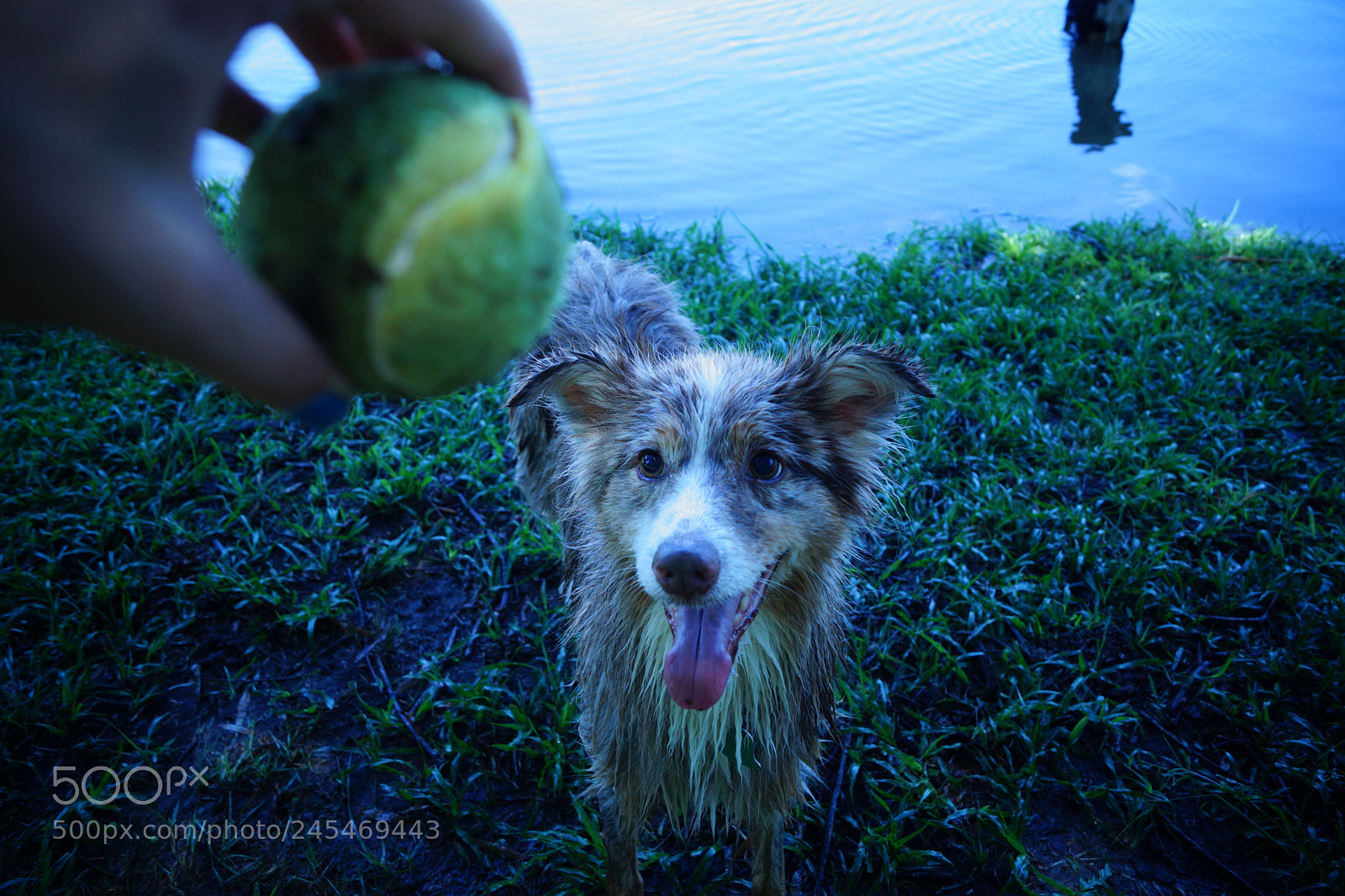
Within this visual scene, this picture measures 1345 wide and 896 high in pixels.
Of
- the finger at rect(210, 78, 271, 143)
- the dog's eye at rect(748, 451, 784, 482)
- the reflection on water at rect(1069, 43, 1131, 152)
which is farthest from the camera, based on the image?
the reflection on water at rect(1069, 43, 1131, 152)

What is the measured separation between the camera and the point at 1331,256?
5.49m

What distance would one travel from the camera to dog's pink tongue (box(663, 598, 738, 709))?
197 cm

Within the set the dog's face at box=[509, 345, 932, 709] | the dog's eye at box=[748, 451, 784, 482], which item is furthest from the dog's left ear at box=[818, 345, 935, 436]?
the dog's eye at box=[748, 451, 784, 482]

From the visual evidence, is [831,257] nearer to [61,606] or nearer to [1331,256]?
A: [1331,256]

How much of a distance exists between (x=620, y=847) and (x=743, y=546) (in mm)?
1187

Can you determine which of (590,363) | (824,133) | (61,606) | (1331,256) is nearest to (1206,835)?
(590,363)

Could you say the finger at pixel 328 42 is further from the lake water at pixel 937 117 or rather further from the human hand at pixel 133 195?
the lake water at pixel 937 117

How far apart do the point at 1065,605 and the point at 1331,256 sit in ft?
15.0

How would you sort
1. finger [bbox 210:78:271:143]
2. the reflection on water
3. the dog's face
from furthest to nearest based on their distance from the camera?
the reflection on water < the dog's face < finger [bbox 210:78:271:143]

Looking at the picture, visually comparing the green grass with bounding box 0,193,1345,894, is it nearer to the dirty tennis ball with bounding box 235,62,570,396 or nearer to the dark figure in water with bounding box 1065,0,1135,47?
the dirty tennis ball with bounding box 235,62,570,396

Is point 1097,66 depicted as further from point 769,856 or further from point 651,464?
point 769,856

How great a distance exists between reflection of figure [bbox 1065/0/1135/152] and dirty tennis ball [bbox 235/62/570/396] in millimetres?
8256

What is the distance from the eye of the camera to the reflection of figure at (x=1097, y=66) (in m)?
7.47

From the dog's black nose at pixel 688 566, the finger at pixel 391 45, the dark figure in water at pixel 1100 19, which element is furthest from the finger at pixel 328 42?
the dark figure in water at pixel 1100 19
